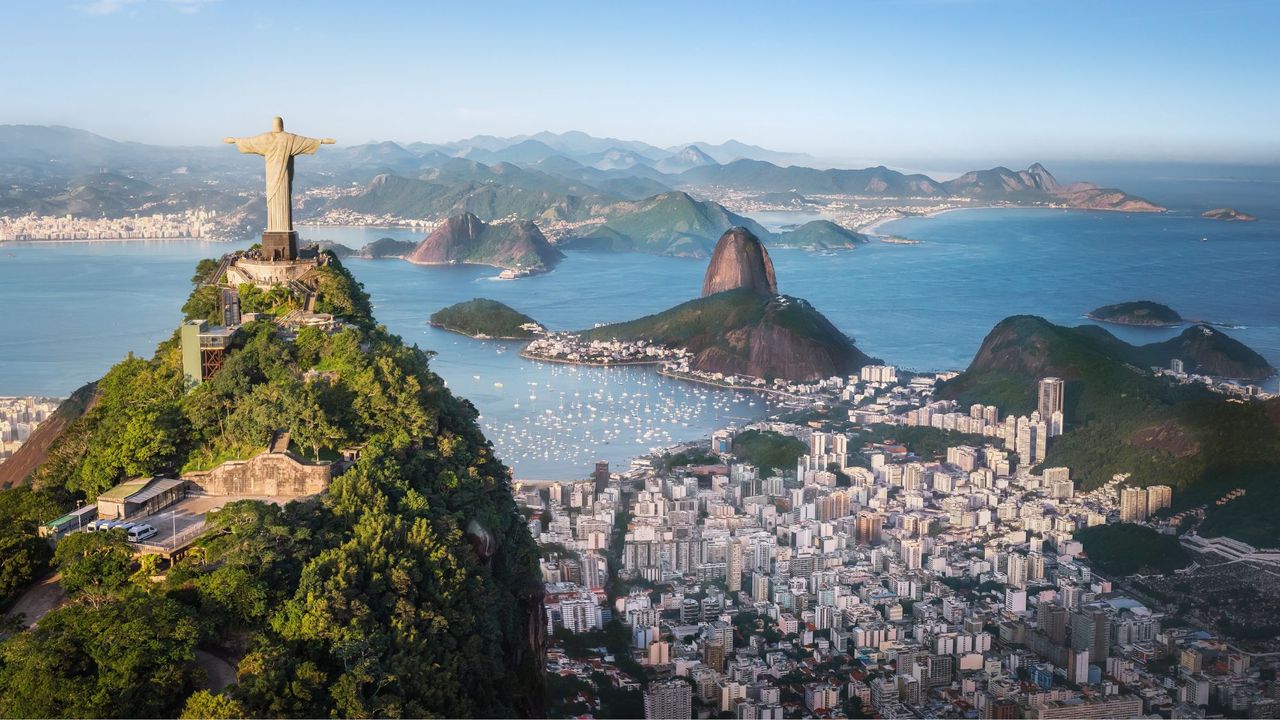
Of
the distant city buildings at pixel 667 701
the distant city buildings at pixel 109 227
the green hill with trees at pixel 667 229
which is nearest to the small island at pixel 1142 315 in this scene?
the green hill with trees at pixel 667 229

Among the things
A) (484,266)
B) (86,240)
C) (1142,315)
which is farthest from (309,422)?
(86,240)

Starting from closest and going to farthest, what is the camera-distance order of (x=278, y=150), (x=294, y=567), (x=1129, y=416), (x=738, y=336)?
(x=294, y=567) → (x=278, y=150) → (x=1129, y=416) → (x=738, y=336)

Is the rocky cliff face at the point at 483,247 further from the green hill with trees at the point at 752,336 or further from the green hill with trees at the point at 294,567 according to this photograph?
the green hill with trees at the point at 294,567

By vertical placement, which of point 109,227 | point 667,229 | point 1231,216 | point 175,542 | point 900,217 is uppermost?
point 1231,216

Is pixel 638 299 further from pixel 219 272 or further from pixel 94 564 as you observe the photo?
pixel 94 564

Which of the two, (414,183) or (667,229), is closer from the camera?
(667,229)

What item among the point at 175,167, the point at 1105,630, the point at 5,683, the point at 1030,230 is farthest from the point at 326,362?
the point at 175,167

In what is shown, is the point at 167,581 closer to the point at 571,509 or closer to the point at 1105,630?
the point at 1105,630

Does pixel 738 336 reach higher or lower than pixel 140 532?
lower

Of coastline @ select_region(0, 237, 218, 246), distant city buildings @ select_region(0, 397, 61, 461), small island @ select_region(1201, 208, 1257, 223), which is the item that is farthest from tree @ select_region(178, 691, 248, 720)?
small island @ select_region(1201, 208, 1257, 223)
